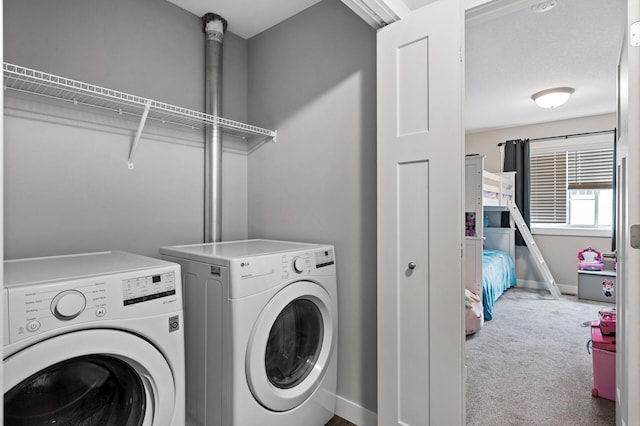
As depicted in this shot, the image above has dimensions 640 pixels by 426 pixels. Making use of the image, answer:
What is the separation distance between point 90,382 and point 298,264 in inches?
34.1

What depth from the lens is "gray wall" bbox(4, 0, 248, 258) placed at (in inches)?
61.9

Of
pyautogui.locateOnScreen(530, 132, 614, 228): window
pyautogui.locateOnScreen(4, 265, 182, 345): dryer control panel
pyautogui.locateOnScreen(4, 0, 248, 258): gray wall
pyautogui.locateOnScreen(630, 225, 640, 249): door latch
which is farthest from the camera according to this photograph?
pyautogui.locateOnScreen(530, 132, 614, 228): window

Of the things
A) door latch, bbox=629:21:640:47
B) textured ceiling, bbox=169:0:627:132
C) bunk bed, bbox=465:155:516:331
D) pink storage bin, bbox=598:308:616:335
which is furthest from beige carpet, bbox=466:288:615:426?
textured ceiling, bbox=169:0:627:132

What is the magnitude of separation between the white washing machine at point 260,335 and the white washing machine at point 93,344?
0.72 ft

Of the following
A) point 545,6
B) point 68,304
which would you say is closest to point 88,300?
point 68,304

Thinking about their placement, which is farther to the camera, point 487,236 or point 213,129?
point 487,236

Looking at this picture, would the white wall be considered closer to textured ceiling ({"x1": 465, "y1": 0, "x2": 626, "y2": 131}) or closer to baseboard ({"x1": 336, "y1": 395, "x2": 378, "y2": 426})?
textured ceiling ({"x1": 465, "y1": 0, "x2": 626, "y2": 131})

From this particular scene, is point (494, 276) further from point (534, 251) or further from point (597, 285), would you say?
Result: point (597, 285)

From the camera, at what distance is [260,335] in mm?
1450

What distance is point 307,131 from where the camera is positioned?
2.13 metres

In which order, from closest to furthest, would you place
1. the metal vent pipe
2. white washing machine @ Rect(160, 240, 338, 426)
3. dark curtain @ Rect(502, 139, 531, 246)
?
white washing machine @ Rect(160, 240, 338, 426)
the metal vent pipe
dark curtain @ Rect(502, 139, 531, 246)

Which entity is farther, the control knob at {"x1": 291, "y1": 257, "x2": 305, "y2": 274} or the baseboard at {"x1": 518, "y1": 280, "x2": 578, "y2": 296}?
the baseboard at {"x1": 518, "y1": 280, "x2": 578, "y2": 296}

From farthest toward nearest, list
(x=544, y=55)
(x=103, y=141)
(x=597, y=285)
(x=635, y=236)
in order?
1. (x=597, y=285)
2. (x=544, y=55)
3. (x=103, y=141)
4. (x=635, y=236)

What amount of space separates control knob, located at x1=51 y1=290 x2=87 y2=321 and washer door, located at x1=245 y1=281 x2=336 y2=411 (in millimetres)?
636
